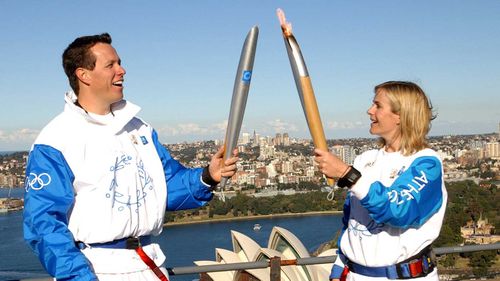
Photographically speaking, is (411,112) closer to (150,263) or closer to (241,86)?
(241,86)

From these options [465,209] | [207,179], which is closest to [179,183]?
[207,179]

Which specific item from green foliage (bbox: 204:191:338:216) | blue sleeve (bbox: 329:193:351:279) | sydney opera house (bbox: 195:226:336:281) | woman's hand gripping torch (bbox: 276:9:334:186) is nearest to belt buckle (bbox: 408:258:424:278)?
blue sleeve (bbox: 329:193:351:279)

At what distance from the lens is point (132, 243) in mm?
1904

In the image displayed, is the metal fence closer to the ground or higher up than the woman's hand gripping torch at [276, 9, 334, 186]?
closer to the ground

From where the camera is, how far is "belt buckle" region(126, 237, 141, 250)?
74.8 inches

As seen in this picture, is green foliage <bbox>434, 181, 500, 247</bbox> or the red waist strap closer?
the red waist strap

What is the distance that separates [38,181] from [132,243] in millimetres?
346

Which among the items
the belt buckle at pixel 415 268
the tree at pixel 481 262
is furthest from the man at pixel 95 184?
the tree at pixel 481 262

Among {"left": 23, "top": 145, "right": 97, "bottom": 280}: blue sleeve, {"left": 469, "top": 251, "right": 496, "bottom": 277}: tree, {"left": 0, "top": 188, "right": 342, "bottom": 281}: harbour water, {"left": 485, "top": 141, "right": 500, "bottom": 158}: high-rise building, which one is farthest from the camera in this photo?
{"left": 485, "top": 141, "right": 500, "bottom": 158}: high-rise building

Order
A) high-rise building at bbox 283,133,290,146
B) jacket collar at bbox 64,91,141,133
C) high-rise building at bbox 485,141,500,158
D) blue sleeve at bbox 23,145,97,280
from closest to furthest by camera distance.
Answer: blue sleeve at bbox 23,145,97,280 < jacket collar at bbox 64,91,141,133 < high-rise building at bbox 485,141,500,158 < high-rise building at bbox 283,133,290,146

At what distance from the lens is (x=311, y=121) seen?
2158mm

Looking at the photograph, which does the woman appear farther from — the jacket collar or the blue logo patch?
the jacket collar

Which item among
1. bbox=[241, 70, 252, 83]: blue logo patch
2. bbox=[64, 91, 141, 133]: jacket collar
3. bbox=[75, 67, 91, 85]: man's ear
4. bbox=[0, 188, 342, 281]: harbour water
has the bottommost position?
bbox=[0, 188, 342, 281]: harbour water

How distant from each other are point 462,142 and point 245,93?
10666cm
